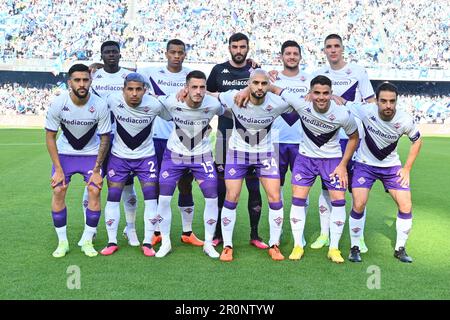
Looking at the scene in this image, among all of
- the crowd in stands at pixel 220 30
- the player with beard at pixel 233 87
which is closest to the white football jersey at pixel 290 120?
the player with beard at pixel 233 87

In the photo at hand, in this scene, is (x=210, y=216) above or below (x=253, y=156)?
below

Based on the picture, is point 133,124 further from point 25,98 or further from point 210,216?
point 25,98

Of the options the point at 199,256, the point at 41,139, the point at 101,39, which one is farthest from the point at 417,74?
the point at 199,256

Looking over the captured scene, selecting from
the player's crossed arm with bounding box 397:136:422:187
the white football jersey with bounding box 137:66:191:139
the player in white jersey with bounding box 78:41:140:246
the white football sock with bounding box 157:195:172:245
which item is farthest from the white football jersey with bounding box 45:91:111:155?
the player's crossed arm with bounding box 397:136:422:187

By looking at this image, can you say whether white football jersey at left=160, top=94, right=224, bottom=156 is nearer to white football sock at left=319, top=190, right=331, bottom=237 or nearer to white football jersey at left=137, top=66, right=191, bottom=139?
white football jersey at left=137, top=66, right=191, bottom=139

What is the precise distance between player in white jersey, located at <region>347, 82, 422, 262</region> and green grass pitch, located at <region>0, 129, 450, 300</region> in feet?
1.06

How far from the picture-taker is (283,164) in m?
6.38

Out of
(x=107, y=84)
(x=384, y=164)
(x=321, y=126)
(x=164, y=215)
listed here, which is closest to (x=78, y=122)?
(x=107, y=84)

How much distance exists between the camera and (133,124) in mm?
5750

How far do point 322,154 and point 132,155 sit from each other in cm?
223

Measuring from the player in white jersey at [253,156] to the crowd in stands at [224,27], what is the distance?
31.3m

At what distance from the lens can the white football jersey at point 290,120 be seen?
20.4 feet

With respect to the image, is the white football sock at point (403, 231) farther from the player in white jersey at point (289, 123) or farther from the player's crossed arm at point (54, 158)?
the player's crossed arm at point (54, 158)
